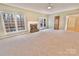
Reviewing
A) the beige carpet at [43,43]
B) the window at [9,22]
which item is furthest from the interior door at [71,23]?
the window at [9,22]

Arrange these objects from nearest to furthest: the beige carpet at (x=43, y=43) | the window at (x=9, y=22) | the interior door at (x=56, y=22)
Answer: the window at (x=9, y=22) < the interior door at (x=56, y=22) < the beige carpet at (x=43, y=43)

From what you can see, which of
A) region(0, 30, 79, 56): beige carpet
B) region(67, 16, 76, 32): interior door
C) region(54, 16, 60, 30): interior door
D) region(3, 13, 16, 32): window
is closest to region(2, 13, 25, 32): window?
region(3, 13, 16, 32): window

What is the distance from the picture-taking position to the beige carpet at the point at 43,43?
1637 millimetres

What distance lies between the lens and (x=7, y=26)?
1367mm

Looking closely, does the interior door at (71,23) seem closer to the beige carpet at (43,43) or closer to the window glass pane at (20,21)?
the beige carpet at (43,43)

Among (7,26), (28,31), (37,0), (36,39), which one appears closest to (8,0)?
(37,0)

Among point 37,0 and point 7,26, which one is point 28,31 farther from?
point 37,0

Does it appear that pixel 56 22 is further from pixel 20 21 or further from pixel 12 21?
pixel 12 21

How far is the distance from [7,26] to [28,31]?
0.38 m

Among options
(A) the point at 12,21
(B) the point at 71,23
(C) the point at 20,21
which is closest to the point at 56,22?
(B) the point at 71,23

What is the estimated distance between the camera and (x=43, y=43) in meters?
2.09

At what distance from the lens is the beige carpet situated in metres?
1.64

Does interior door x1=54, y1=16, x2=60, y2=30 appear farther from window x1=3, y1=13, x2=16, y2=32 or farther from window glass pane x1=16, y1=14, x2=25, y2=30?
window x1=3, y1=13, x2=16, y2=32

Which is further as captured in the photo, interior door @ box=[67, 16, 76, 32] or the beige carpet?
the beige carpet
